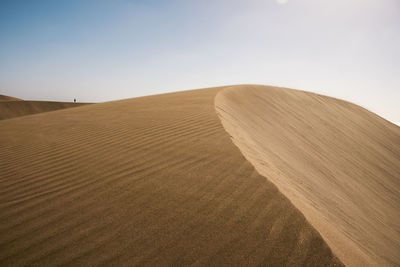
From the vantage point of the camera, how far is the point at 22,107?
1009 inches

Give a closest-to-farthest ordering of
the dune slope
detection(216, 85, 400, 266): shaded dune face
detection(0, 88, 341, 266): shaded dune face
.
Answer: detection(0, 88, 341, 266): shaded dune face < detection(216, 85, 400, 266): shaded dune face < the dune slope

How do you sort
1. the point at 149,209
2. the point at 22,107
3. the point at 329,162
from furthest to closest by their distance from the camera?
the point at 22,107 → the point at 329,162 → the point at 149,209

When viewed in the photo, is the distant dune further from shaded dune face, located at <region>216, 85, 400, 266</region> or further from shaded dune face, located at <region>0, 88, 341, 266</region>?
shaded dune face, located at <region>0, 88, 341, 266</region>

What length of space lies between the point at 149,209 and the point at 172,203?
8.4 inches

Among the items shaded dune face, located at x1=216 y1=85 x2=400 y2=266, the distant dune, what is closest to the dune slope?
the distant dune

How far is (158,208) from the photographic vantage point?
209 centimetres

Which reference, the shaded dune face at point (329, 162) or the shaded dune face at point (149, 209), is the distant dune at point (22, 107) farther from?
the shaded dune face at point (149, 209)

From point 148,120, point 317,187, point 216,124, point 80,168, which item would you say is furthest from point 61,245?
point 317,187

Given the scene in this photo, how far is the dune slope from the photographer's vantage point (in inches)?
928

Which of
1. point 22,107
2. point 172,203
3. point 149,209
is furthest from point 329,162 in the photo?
point 22,107

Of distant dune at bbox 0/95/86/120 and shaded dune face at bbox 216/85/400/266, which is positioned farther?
distant dune at bbox 0/95/86/120

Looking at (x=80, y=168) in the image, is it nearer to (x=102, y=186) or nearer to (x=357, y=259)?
(x=102, y=186)

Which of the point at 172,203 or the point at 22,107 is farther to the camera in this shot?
the point at 22,107

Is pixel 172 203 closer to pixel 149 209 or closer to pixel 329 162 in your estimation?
pixel 149 209
